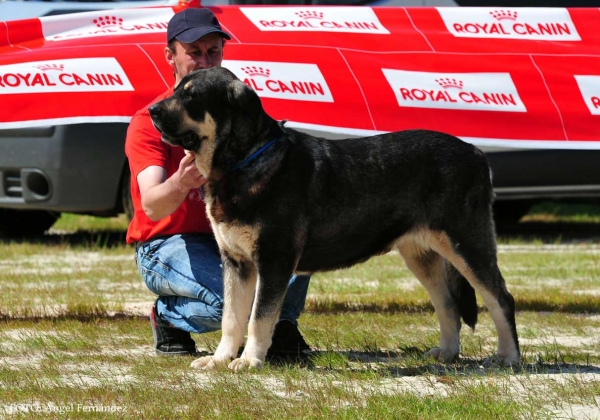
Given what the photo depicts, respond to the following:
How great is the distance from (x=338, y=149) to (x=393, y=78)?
2770 millimetres

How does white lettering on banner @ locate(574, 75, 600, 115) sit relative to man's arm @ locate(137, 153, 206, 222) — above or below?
below

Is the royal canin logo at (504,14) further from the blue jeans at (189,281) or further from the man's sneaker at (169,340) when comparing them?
the man's sneaker at (169,340)

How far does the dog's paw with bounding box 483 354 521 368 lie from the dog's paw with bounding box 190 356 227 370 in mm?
1279

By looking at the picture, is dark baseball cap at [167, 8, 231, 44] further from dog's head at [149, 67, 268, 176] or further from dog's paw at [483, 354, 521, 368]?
dog's paw at [483, 354, 521, 368]

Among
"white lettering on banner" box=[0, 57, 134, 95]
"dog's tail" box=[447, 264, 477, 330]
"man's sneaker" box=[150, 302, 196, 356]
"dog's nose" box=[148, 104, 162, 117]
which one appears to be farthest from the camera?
"white lettering on banner" box=[0, 57, 134, 95]

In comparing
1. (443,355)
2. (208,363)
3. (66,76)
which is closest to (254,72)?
(66,76)

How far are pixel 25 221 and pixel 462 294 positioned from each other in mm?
7126

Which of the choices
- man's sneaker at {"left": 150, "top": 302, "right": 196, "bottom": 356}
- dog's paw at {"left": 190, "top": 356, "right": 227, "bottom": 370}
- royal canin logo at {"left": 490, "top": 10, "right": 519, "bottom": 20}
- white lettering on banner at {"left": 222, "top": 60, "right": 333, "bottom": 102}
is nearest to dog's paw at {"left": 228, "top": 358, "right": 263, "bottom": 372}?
dog's paw at {"left": 190, "top": 356, "right": 227, "bottom": 370}

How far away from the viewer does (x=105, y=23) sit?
788cm

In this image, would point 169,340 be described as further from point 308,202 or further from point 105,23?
point 105,23

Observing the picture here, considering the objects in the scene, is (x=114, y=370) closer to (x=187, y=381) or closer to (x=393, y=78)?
(x=187, y=381)

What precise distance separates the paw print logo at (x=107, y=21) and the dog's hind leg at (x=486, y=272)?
3560 mm

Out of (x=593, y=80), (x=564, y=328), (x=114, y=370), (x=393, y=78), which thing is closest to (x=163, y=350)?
(x=114, y=370)

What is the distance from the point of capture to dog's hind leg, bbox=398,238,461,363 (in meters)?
5.61
